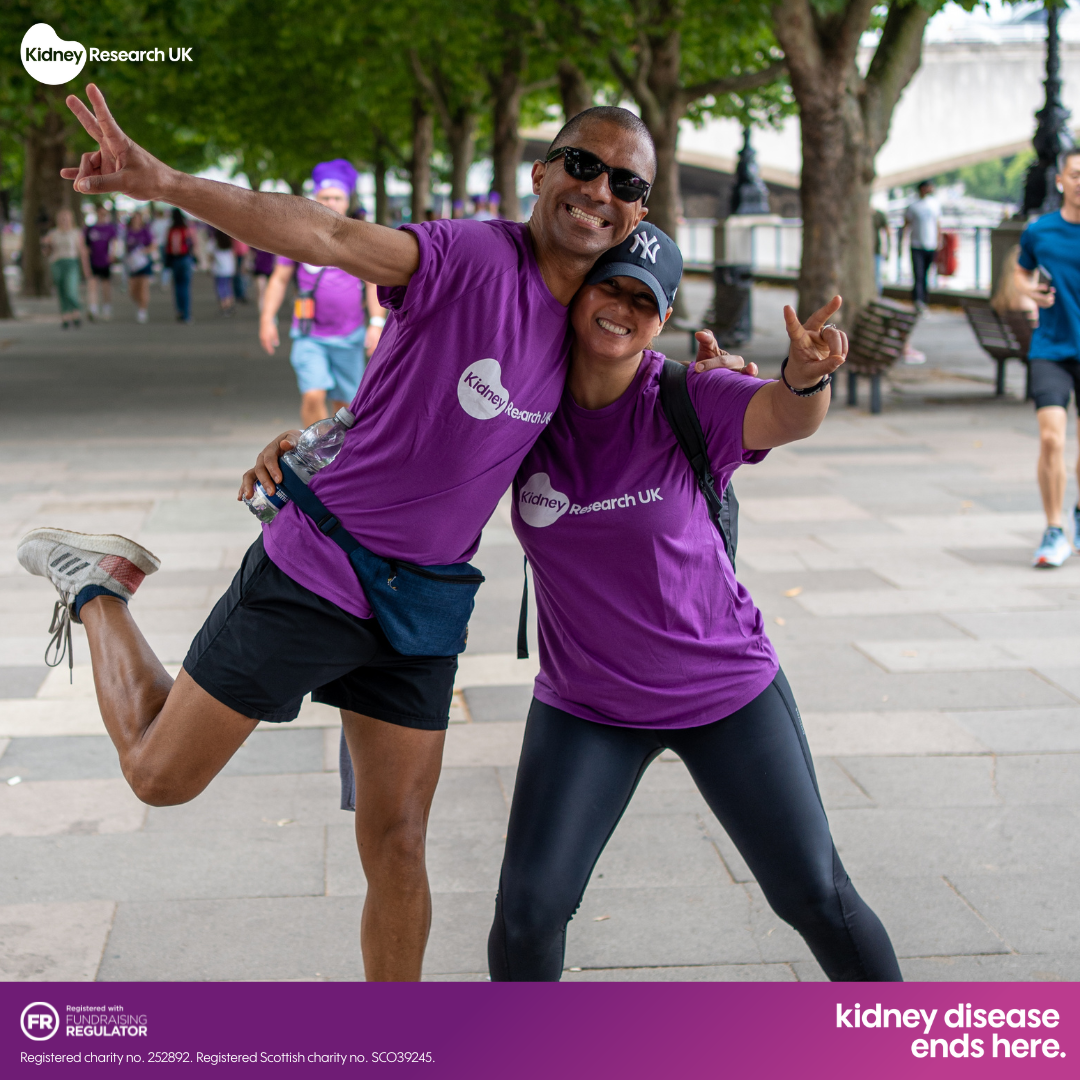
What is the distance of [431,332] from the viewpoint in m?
2.49

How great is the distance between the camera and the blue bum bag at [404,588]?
264 centimetres

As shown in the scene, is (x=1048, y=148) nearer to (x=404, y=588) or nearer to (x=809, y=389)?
(x=809, y=389)

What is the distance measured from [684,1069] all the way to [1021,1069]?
1.82 ft

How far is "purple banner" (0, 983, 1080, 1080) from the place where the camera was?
2336 millimetres

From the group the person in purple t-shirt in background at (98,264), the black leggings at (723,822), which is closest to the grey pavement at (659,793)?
the black leggings at (723,822)

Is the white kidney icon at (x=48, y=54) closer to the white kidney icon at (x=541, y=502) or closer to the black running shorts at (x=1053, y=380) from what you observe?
the black running shorts at (x=1053, y=380)

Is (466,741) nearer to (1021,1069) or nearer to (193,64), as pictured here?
(1021,1069)

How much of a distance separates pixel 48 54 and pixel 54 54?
0.64 ft

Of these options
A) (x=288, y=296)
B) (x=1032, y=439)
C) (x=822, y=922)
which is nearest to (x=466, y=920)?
(x=822, y=922)

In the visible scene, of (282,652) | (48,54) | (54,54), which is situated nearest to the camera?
(282,652)

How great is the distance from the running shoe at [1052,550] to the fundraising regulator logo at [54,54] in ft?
29.2

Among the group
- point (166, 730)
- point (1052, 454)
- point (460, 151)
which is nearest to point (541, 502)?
point (166, 730)

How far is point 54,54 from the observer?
1492cm

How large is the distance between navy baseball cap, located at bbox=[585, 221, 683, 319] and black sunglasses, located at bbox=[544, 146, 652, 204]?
0.21 feet
